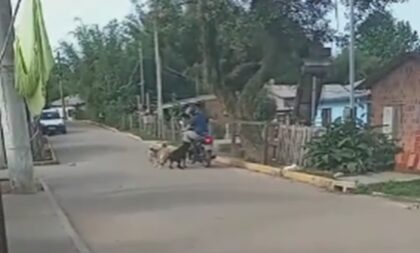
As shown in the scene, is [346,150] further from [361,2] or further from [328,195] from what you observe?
[361,2]

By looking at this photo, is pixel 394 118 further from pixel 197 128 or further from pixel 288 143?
pixel 197 128

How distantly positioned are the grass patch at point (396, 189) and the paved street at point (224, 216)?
2.13 feet

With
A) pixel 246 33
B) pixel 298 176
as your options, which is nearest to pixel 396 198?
pixel 298 176

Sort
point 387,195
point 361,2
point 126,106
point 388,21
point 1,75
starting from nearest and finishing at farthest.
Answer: point 387,195 → point 1,75 → point 361,2 → point 388,21 → point 126,106

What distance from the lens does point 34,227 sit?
12688 millimetres

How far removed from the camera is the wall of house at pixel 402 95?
2673cm

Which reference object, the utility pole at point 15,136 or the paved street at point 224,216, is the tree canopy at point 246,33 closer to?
the paved street at point 224,216

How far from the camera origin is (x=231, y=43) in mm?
28844

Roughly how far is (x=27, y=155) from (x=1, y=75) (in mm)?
1783

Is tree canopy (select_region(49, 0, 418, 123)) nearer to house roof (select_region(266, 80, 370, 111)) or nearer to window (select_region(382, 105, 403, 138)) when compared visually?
window (select_region(382, 105, 403, 138))

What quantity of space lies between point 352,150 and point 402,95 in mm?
7754

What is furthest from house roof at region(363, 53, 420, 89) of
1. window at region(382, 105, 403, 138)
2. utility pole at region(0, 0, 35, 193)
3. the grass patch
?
utility pole at region(0, 0, 35, 193)

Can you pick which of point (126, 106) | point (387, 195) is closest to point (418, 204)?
point (387, 195)

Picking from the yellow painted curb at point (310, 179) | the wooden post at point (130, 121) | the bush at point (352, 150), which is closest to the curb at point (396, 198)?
the yellow painted curb at point (310, 179)
